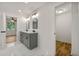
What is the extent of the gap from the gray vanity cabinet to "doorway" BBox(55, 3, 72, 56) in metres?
0.35

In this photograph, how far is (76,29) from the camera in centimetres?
122

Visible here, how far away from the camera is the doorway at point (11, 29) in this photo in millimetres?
1277

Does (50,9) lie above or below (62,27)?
above

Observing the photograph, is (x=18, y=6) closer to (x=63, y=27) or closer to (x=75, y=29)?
(x=63, y=27)

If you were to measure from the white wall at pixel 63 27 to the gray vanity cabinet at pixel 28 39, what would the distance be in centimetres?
36

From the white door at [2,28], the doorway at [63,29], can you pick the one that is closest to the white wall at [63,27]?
the doorway at [63,29]

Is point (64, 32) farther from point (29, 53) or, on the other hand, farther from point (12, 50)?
point (12, 50)

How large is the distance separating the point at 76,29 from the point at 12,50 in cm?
97

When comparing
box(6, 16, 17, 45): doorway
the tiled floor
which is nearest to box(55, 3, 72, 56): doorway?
the tiled floor

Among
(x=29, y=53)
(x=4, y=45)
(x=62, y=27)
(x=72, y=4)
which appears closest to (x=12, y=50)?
(x=4, y=45)

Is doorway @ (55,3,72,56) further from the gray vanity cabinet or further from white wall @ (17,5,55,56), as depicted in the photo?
the gray vanity cabinet

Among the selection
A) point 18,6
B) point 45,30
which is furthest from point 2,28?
point 45,30

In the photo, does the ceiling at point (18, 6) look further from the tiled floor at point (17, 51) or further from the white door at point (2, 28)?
the tiled floor at point (17, 51)

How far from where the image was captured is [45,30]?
136cm
